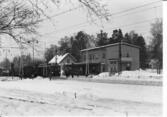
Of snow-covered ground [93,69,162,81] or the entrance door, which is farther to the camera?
snow-covered ground [93,69,162,81]

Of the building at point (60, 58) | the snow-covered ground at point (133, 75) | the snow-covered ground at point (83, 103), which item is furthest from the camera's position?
the snow-covered ground at point (133, 75)

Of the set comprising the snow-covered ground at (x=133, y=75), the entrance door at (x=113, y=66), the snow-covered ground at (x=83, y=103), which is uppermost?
the entrance door at (x=113, y=66)

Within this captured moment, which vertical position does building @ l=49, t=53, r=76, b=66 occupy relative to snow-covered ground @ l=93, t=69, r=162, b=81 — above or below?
above

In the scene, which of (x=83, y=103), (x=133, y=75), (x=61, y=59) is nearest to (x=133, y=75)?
(x=133, y=75)

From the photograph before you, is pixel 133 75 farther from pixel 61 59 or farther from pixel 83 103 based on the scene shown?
pixel 83 103

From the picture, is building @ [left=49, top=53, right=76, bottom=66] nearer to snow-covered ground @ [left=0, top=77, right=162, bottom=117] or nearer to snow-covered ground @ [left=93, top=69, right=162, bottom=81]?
snow-covered ground @ [left=0, top=77, right=162, bottom=117]

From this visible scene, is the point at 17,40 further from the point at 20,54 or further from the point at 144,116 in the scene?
the point at 144,116

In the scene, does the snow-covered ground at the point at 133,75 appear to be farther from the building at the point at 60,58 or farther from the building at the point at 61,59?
the building at the point at 60,58

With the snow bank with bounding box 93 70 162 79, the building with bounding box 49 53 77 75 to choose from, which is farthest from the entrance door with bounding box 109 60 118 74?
the building with bounding box 49 53 77 75

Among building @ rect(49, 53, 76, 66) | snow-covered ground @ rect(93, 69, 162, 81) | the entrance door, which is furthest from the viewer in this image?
snow-covered ground @ rect(93, 69, 162, 81)

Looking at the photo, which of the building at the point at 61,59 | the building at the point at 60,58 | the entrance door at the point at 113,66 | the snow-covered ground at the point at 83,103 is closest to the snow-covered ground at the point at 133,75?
the entrance door at the point at 113,66

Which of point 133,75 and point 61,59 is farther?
point 133,75

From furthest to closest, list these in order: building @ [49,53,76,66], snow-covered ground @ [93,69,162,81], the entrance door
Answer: snow-covered ground @ [93,69,162,81] < the entrance door < building @ [49,53,76,66]
